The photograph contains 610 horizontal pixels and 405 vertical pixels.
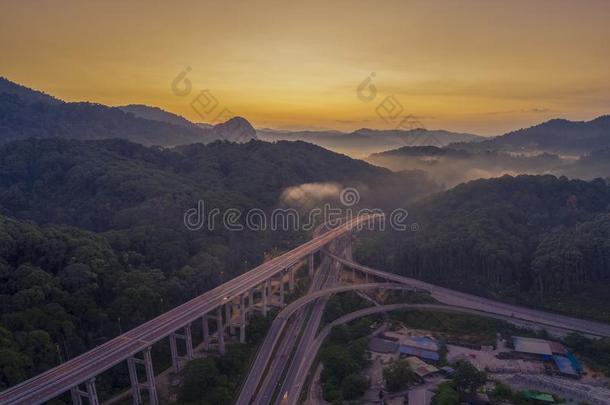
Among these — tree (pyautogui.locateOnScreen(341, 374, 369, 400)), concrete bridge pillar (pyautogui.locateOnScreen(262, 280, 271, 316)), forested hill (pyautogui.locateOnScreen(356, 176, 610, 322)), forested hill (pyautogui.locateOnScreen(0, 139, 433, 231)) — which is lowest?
tree (pyautogui.locateOnScreen(341, 374, 369, 400))

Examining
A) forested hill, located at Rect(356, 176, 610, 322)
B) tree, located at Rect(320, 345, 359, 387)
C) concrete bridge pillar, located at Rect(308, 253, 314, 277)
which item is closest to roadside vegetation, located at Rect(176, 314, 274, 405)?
tree, located at Rect(320, 345, 359, 387)

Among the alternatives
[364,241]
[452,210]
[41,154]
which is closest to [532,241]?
[452,210]

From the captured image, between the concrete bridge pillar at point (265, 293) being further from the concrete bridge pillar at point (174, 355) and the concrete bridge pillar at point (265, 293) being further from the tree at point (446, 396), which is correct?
the tree at point (446, 396)

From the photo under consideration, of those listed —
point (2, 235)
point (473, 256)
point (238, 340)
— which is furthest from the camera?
point (473, 256)

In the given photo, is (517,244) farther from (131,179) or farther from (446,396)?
(131,179)

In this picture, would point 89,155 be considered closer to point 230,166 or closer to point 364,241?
point 230,166

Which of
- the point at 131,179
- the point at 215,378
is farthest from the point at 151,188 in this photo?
the point at 215,378

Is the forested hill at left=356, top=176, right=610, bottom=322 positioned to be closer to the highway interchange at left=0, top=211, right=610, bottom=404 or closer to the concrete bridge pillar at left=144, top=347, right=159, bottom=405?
the highway interchange at left=0, top=211, right=610, bottom=404
